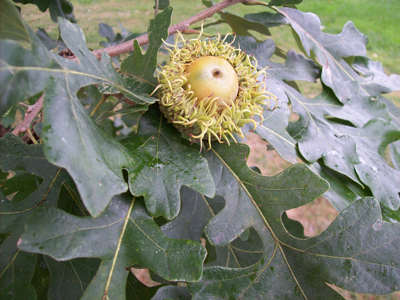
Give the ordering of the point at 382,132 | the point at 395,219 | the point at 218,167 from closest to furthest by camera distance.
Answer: the point at 218,167 < the point at 395,219 < the point at 382,132

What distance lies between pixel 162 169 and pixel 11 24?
440mm

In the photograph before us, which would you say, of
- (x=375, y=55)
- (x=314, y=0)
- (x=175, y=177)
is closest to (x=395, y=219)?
(x=175, y=177)

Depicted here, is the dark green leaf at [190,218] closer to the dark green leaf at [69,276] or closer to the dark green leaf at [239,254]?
the dark green leaf at [239,254]

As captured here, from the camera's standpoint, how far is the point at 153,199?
72cm

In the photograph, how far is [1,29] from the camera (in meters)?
0.49

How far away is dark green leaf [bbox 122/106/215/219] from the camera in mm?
717

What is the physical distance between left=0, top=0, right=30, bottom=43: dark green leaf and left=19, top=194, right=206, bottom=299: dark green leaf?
1.15 ft

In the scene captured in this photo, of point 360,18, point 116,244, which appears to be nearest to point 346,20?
point 360,18

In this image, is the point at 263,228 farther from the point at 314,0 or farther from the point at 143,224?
the point at 314,0

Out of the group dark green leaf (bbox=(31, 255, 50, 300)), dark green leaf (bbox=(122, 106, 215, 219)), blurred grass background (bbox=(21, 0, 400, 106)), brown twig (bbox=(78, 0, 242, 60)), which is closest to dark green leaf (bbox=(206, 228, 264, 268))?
dark green leaf (bbox=(122, 106, 215, 219))

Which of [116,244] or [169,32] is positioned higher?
[169,32]

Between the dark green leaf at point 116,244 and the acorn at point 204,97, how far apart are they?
270 mm

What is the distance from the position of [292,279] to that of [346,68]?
3.07 feet

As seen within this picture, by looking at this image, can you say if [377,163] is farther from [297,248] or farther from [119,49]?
[119,49]
